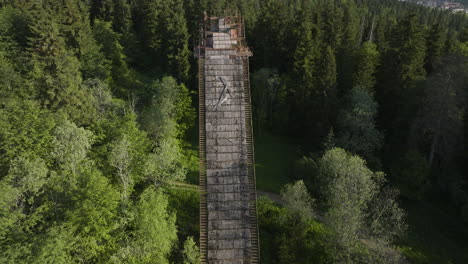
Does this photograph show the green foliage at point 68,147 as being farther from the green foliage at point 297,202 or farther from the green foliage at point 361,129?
the green foliage at point 361,129

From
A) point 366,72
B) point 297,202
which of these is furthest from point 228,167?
point 366,72

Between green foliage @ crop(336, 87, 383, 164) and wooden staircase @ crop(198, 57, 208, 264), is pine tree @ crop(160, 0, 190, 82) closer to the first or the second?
green foliage @ crop(336, 87, 383, 164)

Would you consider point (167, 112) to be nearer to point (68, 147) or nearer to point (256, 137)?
point (256, 137)

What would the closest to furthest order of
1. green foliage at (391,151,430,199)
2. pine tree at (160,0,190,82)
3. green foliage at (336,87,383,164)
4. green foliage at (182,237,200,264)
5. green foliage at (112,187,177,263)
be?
1. green foliage at (112,187,177,263)
2. green foliage at (182,237,200,264)
3. green foliage at (391,151,430,199)
4. green foliage at (336,87,383,164)
5. pine tree at (160,0,190,82)

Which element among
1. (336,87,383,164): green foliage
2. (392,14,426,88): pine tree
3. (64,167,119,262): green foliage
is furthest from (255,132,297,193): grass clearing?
(64,167,119,262): green foliage

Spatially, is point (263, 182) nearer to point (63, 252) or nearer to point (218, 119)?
point (218, 119)

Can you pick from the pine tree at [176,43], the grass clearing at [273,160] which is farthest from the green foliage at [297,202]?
the pine tree at [176,43]

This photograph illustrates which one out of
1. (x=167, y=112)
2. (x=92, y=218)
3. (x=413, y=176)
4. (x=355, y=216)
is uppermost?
(x=167, y=112)
